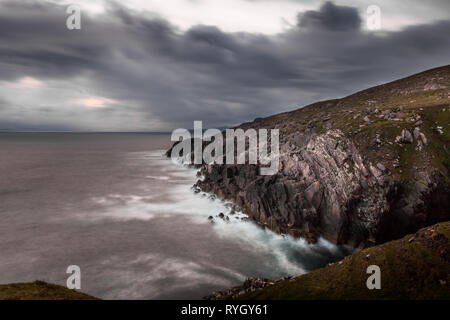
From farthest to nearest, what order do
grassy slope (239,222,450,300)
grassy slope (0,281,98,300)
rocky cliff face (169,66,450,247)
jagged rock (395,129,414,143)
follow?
jagged rock (395,129,414,143) < rocky cliff face (169,66,450,247) < grassy slope (239,222,450,300) < grassy slope (0,281,98,300)

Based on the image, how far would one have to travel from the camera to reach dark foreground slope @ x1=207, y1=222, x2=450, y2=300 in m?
27.0

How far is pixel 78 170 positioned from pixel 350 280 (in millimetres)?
139451

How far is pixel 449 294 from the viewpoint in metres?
25.5

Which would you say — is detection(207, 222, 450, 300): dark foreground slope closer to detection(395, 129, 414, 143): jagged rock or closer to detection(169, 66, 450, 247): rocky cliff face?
detection(169, 66, 450, 247): rocky cliff face

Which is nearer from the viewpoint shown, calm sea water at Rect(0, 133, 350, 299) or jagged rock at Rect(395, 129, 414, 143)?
calm sea water at Rect(0, 133, 350, 299)

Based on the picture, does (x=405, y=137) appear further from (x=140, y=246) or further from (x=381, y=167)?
(x=140, y=246)

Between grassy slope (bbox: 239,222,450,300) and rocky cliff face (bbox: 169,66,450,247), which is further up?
rocky cliff face (bbox: 169,66,450,247)

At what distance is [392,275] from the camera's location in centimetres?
2877

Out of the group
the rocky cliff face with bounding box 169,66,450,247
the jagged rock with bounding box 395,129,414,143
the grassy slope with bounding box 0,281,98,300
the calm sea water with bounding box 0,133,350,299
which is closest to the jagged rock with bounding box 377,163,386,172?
the rocky cliff face with bounding box 169,66,450,247

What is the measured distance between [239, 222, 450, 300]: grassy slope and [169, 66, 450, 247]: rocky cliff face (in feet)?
57.4

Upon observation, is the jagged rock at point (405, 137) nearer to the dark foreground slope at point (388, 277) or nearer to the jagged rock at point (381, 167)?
the jagged rock at point (381, 167)

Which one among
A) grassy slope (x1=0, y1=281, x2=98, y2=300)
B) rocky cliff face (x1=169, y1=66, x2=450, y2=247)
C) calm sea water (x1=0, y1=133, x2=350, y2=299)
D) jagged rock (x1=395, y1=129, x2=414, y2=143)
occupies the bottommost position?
calm sea water (x1=0, y1=133, x2=350, y2=299)
